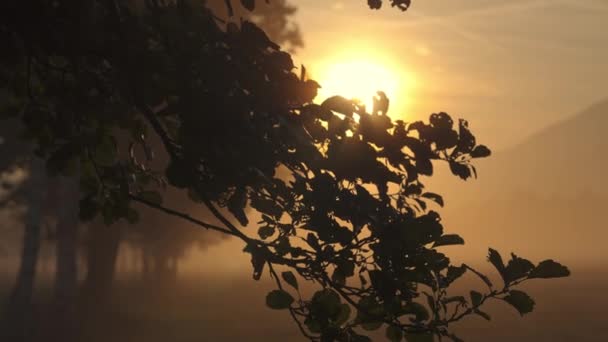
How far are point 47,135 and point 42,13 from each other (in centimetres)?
143

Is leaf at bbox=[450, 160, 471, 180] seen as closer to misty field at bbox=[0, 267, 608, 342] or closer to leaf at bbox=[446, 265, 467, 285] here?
leaf at bbox=[446, 265, 467, 285]

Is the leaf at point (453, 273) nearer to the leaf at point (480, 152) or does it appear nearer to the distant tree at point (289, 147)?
the distant tree at point (289, 147)

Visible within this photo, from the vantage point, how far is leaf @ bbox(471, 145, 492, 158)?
442cm

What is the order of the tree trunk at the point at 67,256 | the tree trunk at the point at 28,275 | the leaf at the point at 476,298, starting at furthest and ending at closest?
the tree trunk at the point at 67,256, the tree trunk at the point at 28,275, the leaf at the point at 476,298

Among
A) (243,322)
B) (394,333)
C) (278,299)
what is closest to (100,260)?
(243,322)

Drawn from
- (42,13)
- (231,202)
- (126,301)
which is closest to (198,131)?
(231,202)

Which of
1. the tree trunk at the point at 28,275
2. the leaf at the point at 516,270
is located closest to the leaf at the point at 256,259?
the leaf at the point at 516,270

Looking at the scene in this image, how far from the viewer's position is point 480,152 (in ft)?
14.6

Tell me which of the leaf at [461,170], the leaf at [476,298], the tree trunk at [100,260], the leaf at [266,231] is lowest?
the leaf at [476,298]

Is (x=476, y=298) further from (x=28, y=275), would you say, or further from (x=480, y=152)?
(x=28, y=275)

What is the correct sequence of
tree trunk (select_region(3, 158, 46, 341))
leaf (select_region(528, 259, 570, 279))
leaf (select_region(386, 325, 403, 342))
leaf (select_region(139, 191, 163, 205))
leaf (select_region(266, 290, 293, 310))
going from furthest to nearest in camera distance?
1. tree trunk (select_region(3, 158, 46, 341))
2. leaf (select_region(139, 191, 163, 205))
3. leaf (select_region(386, 325, 403, 342))
4. leaf (select_region(266, 290, 293, 310))
5. leaf (select_region(528, 259, 570, 279))

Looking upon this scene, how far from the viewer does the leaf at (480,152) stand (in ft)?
14.5

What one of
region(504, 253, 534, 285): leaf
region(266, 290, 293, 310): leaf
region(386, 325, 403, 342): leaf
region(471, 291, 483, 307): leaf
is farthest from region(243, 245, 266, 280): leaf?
region(504, 253, 534, 285): leaf

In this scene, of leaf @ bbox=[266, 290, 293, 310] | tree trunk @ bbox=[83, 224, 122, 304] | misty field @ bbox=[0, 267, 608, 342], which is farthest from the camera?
tree trunk @ bbox=[83, 224, 122, 304]
